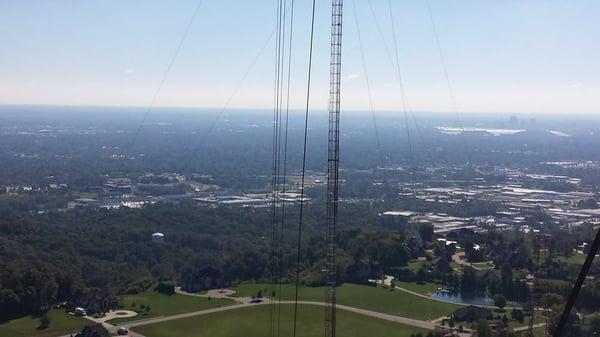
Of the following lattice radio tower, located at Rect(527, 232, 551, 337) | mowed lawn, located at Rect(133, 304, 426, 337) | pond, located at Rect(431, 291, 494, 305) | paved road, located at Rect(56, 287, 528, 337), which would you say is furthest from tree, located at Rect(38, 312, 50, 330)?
lattice radio tower, located at Rect(527, 232, 551, 337)

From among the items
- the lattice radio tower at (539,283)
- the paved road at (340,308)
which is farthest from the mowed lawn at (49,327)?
the lattice radio tower at (539,283)

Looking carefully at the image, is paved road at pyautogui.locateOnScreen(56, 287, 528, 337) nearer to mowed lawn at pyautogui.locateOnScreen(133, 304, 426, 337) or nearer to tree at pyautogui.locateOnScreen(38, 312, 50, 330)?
mowed lawn at pyautogui.locateOnScreen(133, 304, 426, 337)

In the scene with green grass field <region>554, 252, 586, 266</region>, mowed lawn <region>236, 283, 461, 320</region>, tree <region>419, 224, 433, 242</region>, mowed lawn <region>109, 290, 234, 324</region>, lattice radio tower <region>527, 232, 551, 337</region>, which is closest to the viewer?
lattice radio tower <region>527, 232, 551, 337</region>

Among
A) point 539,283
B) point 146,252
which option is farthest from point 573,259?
point 146,252

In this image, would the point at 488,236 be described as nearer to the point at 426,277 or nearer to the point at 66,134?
the point at 426,277

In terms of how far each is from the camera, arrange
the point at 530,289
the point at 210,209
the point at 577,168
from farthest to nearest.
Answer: the point at 577,168, the point at 210,209, the point at 530,289

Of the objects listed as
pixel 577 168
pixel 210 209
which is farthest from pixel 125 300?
pixel 577 168

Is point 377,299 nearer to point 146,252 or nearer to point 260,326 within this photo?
point 260,326
